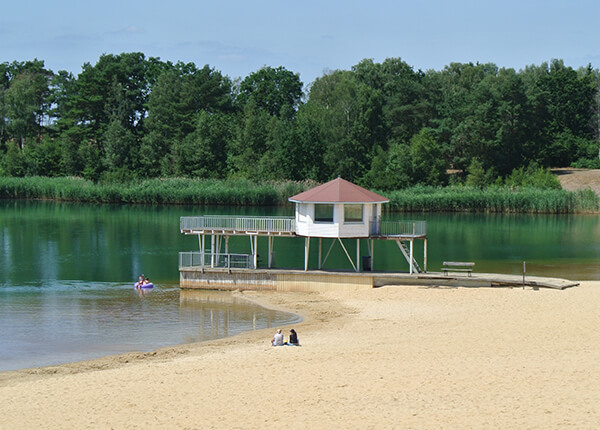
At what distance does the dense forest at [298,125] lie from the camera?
10131 centimetres

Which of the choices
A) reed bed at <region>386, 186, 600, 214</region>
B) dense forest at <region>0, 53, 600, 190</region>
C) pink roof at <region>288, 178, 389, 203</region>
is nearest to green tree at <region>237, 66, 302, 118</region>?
dense forest at <region>0, 53, 600, 190</region>

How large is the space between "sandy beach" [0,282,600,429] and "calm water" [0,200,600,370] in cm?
321

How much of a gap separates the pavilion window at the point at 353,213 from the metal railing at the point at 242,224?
9.73 feet

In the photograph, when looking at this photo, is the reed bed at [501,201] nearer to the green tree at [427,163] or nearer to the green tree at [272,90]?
the green tree at [427,163]

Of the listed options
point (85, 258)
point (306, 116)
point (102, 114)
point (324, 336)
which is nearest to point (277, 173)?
point (306, 116)

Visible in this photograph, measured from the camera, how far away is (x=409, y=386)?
20.3 metres

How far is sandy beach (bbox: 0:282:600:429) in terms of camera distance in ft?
59.5

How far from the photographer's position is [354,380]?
21.0m

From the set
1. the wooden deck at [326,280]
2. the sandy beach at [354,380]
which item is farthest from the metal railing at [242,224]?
the sandy beach at [354,380]

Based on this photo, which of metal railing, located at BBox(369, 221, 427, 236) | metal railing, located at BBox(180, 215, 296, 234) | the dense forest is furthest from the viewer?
the dense forest

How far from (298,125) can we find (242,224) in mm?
66829

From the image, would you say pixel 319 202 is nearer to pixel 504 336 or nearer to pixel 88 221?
pixel 504 336

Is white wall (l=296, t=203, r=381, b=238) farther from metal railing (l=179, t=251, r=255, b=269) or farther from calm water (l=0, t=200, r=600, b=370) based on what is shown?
calm water (l=0, t=200, r=600, b=370)

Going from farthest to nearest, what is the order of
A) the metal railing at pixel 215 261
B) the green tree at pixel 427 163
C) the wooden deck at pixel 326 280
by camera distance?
the green tree at pixel 427 163 → the metal railing at pixel 215 261 → the wooden deck at pixel 326 280
